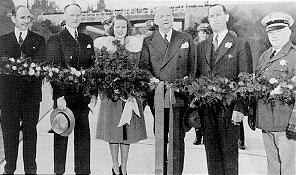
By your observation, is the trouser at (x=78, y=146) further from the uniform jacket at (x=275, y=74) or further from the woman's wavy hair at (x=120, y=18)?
the uniform jacket at (x=275, y=74)

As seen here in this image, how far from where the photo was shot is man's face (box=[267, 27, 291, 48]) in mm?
2867

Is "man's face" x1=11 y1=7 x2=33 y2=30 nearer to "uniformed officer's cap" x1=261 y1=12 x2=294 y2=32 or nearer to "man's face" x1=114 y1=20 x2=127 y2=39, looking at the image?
"man's face" x1=114 y1=20 x2=127 y2=39

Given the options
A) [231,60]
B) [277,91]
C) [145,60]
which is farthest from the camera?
[145,60]

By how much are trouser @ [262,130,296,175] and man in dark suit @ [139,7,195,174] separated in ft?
2.13

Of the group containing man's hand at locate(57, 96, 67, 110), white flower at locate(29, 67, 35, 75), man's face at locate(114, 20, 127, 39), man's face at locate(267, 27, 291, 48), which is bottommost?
man's hand at locate(57, 96, 67, 110)

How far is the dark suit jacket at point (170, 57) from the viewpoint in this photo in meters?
2.97

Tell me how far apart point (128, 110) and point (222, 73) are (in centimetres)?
78

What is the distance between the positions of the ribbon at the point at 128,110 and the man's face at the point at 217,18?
836mm

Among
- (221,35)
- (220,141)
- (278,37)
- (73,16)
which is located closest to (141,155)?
(220,141)

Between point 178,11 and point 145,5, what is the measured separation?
0.26 metres

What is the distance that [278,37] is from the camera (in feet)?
9.45

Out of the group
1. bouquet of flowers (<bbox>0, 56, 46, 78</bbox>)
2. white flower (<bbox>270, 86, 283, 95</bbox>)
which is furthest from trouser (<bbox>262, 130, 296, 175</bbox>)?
bouquet of flowers (<bbox>0, 56, 46, 78</bbox>)

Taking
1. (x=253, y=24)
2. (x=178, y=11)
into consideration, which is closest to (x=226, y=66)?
(x=253, y=24)

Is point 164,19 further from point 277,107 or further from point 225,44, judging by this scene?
point 277,107
